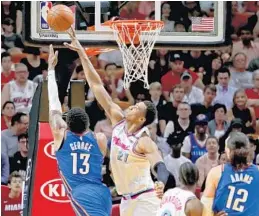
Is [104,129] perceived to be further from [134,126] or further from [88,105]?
[134,126]

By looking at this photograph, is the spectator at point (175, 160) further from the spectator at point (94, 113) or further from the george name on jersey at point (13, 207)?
the george name on jersey at point (13, 207)

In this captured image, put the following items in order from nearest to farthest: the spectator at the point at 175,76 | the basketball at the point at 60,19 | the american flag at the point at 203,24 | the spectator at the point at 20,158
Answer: the basketball at the point at 60,19 → the american flag at the point at 203,24 → the spectator at the point at 20,158 → the spectator at the point at 175,76

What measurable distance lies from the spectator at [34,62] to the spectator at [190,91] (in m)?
1.87

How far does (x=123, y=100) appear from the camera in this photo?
13.4m

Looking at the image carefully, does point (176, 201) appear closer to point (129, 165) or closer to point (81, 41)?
point (129, 165)

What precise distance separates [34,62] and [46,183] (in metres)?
4.26

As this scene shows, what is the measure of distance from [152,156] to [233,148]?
981mm

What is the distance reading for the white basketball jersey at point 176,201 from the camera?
280 inches

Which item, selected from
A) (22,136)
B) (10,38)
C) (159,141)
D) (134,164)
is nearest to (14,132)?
(22,136)

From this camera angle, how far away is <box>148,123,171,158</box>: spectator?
41.7 feet

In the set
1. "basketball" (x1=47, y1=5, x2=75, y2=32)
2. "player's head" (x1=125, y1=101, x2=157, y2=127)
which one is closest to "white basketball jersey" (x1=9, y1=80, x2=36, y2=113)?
"basketball" (x1=47, y1=5, x2=75, y2=32)

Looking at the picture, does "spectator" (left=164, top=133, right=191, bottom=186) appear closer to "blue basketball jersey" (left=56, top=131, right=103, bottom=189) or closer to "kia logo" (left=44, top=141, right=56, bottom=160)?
"kia logo" (left=44, top=141, right=56, bottom=160)

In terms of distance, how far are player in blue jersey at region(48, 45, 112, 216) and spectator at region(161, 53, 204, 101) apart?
5007 millimetres

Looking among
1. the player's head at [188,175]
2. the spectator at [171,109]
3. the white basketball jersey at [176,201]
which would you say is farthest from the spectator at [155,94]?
the player's head at [188,175]
